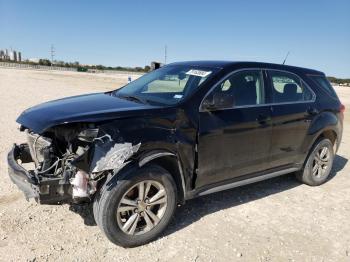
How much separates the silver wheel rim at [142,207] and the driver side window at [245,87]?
4.63 ft

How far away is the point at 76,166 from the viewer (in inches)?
135

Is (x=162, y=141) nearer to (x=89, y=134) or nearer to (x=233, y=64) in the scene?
(x=89, y=134)

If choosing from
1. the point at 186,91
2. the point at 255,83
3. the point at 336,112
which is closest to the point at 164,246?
the point at 186,91

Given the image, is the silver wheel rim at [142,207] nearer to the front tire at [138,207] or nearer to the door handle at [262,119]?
the front tire at [138,207]

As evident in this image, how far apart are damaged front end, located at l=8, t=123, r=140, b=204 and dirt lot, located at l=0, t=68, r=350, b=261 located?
0.58m

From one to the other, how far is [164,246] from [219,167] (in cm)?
114

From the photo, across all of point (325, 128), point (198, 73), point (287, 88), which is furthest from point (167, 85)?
point (325, 128)

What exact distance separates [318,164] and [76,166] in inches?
166

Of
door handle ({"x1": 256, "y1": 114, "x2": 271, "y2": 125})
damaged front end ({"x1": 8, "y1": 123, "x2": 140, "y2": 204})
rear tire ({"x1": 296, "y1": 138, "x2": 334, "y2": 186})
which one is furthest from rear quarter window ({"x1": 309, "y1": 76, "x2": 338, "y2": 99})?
damaged front end ({"x1": 8, "y1": 123, "x2": 140, "y2": 204})

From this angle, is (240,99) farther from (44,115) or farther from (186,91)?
(44,115)

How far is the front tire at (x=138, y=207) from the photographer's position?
3580 mm

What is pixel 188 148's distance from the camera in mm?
4023

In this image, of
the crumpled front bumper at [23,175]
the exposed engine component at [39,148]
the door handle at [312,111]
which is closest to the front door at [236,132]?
the door handle at [312,111]

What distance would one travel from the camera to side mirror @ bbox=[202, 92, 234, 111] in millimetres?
4148
